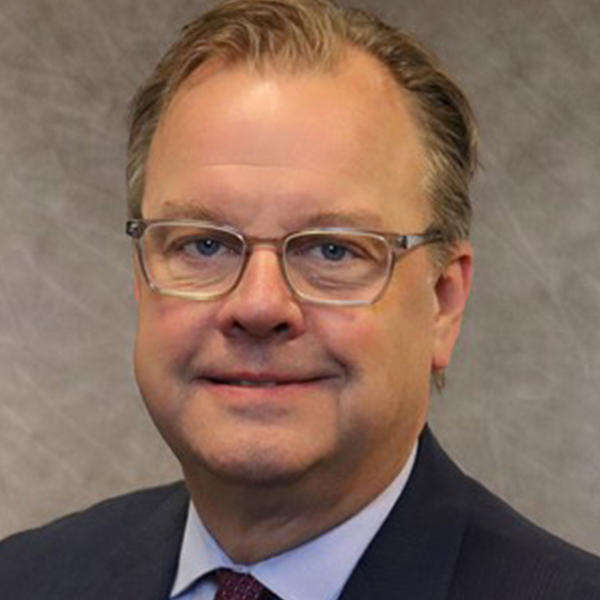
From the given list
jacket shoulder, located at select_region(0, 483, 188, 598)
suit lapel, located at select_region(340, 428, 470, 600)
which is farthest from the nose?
jacket shoulder, located at select_region(0, 483, 188, 598)

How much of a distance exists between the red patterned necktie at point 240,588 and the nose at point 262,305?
242mm

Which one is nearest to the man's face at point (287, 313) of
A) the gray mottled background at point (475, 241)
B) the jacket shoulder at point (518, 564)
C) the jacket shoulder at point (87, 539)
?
the jacket shoulder at point (518, 564)

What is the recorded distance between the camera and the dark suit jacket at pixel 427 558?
6.24ft

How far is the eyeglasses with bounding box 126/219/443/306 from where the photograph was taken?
187 cm

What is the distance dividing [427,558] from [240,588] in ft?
0.57

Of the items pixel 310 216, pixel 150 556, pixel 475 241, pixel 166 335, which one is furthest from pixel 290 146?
pixel 475 241

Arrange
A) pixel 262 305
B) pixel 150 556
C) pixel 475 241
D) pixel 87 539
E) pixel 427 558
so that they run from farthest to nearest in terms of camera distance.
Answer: pixel 475 241, pixel 87 539, pixel 150 556, pixel 427 558, pixel 262 305

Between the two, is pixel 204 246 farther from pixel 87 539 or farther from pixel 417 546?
pixel 87 539

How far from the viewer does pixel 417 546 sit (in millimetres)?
1945

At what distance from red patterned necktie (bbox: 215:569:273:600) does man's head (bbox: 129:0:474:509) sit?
0.10 meters

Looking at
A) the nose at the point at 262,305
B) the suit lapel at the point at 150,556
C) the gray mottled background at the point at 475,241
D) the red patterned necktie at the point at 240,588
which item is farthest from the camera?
the gray mottled background at the point at 475,241

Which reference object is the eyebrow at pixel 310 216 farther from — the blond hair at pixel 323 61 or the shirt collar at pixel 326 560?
the shirt collar at pixel 326 560

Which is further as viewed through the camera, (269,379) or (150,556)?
(150,556)

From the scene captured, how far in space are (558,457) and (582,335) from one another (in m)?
0.15
